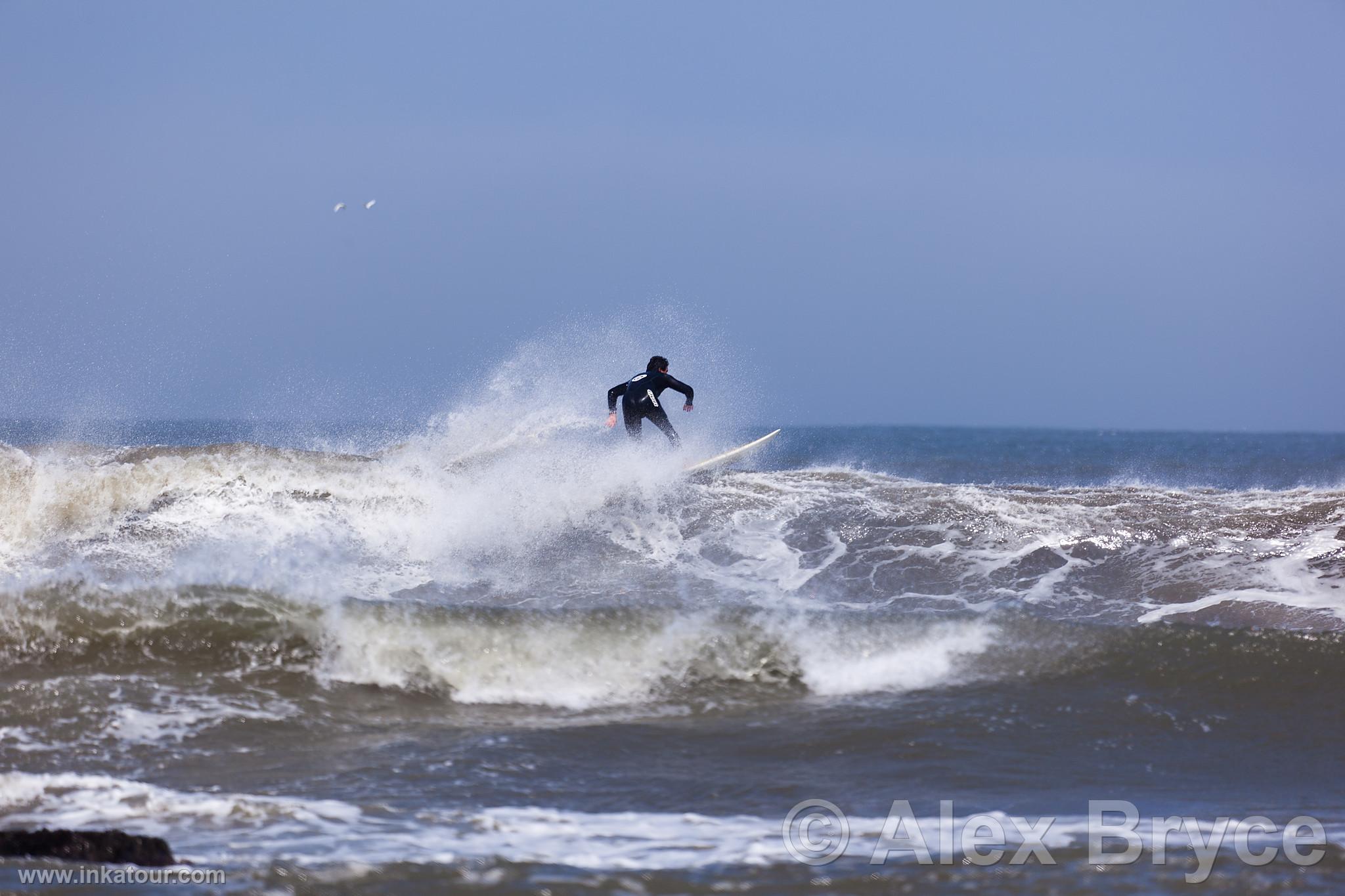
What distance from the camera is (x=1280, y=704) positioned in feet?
21.4

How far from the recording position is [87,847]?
3824mm

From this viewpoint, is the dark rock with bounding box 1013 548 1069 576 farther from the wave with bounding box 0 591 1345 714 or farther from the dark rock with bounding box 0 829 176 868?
the dark rock with bounding box 0 829 176 868

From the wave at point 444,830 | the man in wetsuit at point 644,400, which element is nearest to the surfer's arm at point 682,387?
the man in wetsuit at point 644,400

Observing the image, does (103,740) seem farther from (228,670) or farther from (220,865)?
(220,865)

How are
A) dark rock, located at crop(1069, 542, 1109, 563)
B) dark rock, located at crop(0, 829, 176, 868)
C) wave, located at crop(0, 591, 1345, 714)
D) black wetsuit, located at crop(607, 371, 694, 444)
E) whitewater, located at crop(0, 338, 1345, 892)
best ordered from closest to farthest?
dark rock, located at crop(0, 829, 176, 868) → whitewater, located at crop(0, 338, 1345, 892) → wave, located at crop(0, 591, 1345, 714) → dark rock, located at crop(1069, 542, 1109, 563) → black wetsuit, located at crop(607, 371, 694, 444)

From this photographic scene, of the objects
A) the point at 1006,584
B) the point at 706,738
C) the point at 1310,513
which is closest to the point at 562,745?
the point at 706,738

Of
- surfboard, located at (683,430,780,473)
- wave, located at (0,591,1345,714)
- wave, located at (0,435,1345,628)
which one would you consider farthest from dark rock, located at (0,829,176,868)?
surfboard, located at (683,430,780,473)

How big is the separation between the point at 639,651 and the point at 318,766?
244cm

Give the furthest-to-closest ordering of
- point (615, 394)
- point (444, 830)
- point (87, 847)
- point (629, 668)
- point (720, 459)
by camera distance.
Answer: point (720, 459) → point (615, 394) → point (629, 668) → point (444, 830) → point (87, 847)

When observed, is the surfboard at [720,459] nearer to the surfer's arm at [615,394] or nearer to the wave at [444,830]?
the surfer's arm at [615,394]

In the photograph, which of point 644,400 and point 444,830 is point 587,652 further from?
point 644,400

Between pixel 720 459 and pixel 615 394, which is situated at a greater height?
pixel 615 394

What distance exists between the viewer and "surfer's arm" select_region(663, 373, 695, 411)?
14.0 m

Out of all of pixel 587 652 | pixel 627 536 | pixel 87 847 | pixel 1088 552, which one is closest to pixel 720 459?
pixel 627 536
